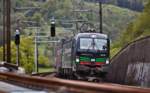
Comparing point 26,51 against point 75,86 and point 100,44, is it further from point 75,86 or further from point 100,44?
point 75,86

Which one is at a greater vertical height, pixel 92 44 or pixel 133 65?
pixel 92 44

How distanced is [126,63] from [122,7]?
392ft

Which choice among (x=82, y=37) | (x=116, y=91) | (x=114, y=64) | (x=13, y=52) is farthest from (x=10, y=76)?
(x=13, y=52)

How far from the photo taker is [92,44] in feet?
116

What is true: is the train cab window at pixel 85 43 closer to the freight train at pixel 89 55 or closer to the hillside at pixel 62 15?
the freight train at pixel 89 55

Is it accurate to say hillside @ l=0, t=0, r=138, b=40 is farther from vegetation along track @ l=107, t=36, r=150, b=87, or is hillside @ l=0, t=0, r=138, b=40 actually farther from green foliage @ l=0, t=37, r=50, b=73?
vegetation along track @ l=107, t=36, r=150, b=87

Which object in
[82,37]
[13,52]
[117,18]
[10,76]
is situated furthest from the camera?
[117,18]

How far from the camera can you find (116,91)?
5.29 meters

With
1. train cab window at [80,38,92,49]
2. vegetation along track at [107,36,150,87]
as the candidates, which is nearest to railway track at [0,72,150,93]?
vegetation along track at [107,36,150,87]

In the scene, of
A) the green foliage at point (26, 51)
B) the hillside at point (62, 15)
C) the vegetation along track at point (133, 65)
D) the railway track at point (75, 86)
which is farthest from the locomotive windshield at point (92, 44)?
the hillside at point (62, 15)

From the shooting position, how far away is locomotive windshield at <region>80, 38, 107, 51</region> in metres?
35.4

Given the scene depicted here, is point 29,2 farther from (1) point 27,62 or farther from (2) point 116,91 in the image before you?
(2) point 116,91

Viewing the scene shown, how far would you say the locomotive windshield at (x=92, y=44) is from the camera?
35.4 metres

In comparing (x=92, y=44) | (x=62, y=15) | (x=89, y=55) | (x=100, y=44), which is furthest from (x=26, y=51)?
(x=89, y=55)
